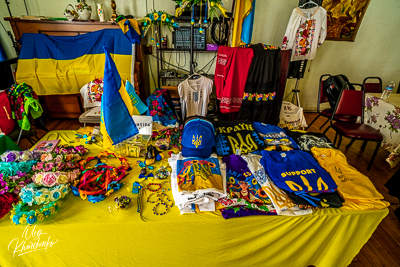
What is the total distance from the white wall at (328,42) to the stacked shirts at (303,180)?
3002mm

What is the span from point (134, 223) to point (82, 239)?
28 cm

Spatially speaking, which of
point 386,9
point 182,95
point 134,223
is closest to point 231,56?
point 182,95

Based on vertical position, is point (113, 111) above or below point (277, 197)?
above

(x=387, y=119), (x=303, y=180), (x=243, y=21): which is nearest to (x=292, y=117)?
(x=387, y=119)

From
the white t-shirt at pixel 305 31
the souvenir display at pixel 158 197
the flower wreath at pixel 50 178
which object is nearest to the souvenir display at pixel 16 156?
the flower wreath at pixel 50 178

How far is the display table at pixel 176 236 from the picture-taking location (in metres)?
1.00

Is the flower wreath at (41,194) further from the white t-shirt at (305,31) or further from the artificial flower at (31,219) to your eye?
the white t-shirt at (305,31)

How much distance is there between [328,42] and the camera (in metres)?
3.79

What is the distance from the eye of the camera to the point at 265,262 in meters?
1.15

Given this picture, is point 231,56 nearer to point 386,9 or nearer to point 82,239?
point 82,239

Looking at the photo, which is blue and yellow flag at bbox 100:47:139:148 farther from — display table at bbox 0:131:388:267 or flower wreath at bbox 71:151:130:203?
display table at bbox 0:131:388:267

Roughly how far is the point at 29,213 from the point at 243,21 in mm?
2913

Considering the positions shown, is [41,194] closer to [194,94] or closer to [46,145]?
[46,145]

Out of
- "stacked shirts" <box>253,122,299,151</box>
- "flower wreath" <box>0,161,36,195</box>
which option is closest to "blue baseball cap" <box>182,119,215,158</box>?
"stacked shirts" <box>253,122,299,151</box>
